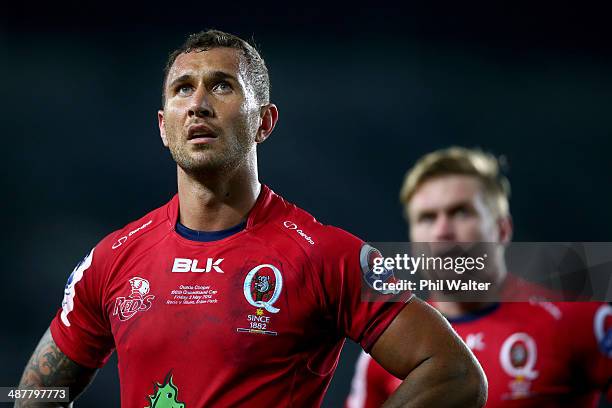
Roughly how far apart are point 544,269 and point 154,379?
2807 millimetres

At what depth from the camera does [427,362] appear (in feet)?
8.18

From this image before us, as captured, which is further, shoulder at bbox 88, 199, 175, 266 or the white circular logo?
the white circular logo

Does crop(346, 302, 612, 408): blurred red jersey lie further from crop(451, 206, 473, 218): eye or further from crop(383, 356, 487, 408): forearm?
crop(383, 356, 487, 408): forearm

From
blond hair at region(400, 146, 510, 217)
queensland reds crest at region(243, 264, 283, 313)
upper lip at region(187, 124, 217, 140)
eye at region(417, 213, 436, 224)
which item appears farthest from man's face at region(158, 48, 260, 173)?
blond hair at region(400, 146, 510, 217)

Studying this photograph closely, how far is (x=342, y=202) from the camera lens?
315 inches

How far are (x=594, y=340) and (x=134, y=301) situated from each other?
2373 millimetres

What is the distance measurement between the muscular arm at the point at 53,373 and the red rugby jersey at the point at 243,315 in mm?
312

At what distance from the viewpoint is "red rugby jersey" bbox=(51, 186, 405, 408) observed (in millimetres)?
2568

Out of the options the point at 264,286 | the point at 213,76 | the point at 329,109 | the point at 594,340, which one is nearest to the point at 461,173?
the point at 594,340

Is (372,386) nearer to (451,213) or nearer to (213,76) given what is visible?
(451,213)

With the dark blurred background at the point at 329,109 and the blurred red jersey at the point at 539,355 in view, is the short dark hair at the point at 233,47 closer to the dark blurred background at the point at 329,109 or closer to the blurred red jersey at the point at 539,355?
the blurred red jersey at the point at 539,355

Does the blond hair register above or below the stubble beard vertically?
above

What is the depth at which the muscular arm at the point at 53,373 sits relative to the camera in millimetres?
2994

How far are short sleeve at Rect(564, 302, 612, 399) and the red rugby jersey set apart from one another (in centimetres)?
182
